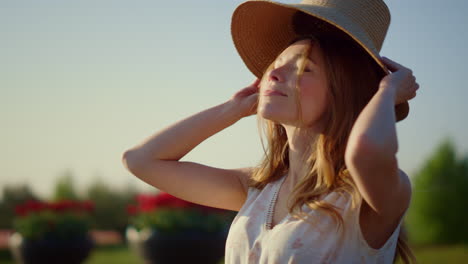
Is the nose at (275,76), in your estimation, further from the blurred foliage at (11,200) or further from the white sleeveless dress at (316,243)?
the blurred foliage at (11,200)

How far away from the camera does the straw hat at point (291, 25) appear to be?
2.22 metres

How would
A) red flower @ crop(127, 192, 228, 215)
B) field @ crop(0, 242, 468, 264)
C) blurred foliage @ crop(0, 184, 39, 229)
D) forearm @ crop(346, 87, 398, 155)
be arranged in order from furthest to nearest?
blurred foliage @ crop(0, 184, 39, 229) → field @ crop(0, 242, 468, 264) → red flower @ crop(127, 192, 228, 215) → forearm @ crop(346, 87, 398, 155)

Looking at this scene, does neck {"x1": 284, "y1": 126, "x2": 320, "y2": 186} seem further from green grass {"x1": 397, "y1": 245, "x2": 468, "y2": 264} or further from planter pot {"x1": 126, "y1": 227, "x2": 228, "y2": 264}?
green grass {"x1": 397, "y1": 245, "x2": 468, "y2": 264}

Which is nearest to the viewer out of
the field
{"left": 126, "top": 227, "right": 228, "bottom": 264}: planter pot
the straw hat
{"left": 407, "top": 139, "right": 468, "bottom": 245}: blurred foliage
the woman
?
the woman

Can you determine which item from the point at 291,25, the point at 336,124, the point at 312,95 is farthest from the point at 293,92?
the point at 291,25

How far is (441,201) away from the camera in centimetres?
1458

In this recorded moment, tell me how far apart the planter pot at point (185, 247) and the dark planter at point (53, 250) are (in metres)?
1.39

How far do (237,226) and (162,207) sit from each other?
16.9ft

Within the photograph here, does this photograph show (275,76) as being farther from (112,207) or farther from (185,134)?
(112,207)

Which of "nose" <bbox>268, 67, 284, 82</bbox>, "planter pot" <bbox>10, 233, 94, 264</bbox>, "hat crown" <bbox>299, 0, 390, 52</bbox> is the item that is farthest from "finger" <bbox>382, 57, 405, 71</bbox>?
"planter pot" <bbox>10, 233, 94, 264</bbox>

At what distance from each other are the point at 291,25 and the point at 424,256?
37.7 feet

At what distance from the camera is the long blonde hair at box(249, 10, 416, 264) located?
6.91 ft

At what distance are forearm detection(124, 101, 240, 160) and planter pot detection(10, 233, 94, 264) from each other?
5.80 metres

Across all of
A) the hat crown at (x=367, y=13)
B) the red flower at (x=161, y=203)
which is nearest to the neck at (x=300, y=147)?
the hat crown at (x=367, y=13)
